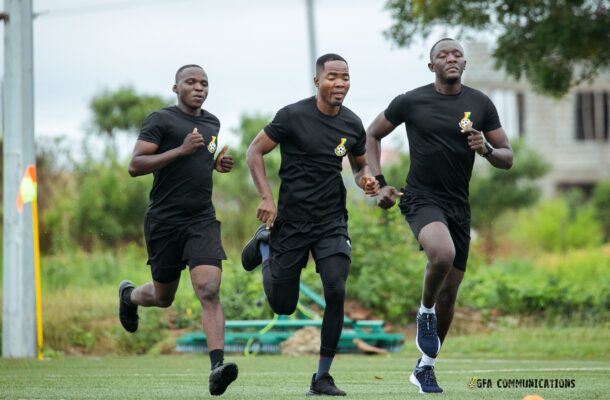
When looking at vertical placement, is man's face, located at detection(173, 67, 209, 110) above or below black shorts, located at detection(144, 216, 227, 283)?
above

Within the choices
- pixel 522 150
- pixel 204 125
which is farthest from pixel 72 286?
pixel 522 150

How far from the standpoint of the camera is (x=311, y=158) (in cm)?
930

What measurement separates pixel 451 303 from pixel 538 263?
14669 millimetres

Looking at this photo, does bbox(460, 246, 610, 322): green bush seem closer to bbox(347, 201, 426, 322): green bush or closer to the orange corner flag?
bbox(347, 201, 426, 322): green bush

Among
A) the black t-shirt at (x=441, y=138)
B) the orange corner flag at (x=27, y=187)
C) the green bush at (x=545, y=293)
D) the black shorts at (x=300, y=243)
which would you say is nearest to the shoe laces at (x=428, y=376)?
the black shorts at (x=300, y=243)

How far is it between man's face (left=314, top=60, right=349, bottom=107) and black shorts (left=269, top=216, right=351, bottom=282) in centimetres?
90

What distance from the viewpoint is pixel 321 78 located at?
9289 millimetres

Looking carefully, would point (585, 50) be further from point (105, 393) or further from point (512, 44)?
point (105, 393)

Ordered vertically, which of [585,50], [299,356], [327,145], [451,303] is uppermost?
[585,50]

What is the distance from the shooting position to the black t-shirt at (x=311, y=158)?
30.5ft

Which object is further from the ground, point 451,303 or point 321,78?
point 321,78

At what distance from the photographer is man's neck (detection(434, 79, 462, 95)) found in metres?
9.68

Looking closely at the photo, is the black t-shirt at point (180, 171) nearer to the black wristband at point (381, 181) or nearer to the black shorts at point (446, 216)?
the black wristband at point (381, 181)

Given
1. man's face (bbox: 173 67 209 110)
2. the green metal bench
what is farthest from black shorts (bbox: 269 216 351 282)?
the green metal bench
